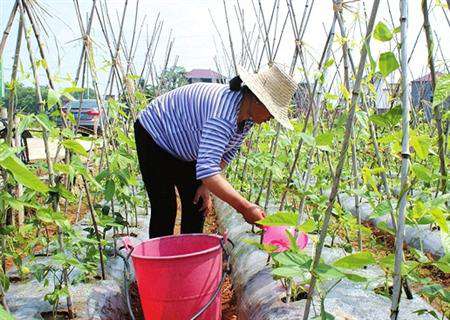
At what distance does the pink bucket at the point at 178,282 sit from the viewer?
1.86 m

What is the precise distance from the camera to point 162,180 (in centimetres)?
239

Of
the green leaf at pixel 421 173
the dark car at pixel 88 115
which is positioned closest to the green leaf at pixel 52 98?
the dark car at pixel 88 115

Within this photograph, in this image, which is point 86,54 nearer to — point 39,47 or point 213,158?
point 39,47

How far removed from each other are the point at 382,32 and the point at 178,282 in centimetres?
131

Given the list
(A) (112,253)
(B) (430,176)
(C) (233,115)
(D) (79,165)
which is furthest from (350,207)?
(B) (430,176)

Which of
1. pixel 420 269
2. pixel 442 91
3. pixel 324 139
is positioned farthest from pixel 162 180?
pixel 442 91

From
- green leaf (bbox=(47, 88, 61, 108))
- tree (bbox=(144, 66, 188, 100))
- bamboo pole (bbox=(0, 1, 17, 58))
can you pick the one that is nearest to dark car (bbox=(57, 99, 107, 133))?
green leaf (bbox=(47, 88, 61, 108))

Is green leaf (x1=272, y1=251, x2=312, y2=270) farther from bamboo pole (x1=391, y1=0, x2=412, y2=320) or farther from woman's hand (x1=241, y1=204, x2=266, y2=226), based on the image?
woman's hand (x1=241, y1=204, x2=266, y2=226)

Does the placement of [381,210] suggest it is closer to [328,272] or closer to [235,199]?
[328,272]

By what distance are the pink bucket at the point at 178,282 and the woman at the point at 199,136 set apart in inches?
11.0

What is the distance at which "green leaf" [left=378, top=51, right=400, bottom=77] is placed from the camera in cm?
95

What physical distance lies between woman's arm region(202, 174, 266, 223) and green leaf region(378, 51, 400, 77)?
0.91 meters

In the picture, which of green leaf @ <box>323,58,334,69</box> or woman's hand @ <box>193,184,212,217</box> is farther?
woman's hand @ <box>193,184,212,217</box>

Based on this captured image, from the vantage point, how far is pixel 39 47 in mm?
1768
